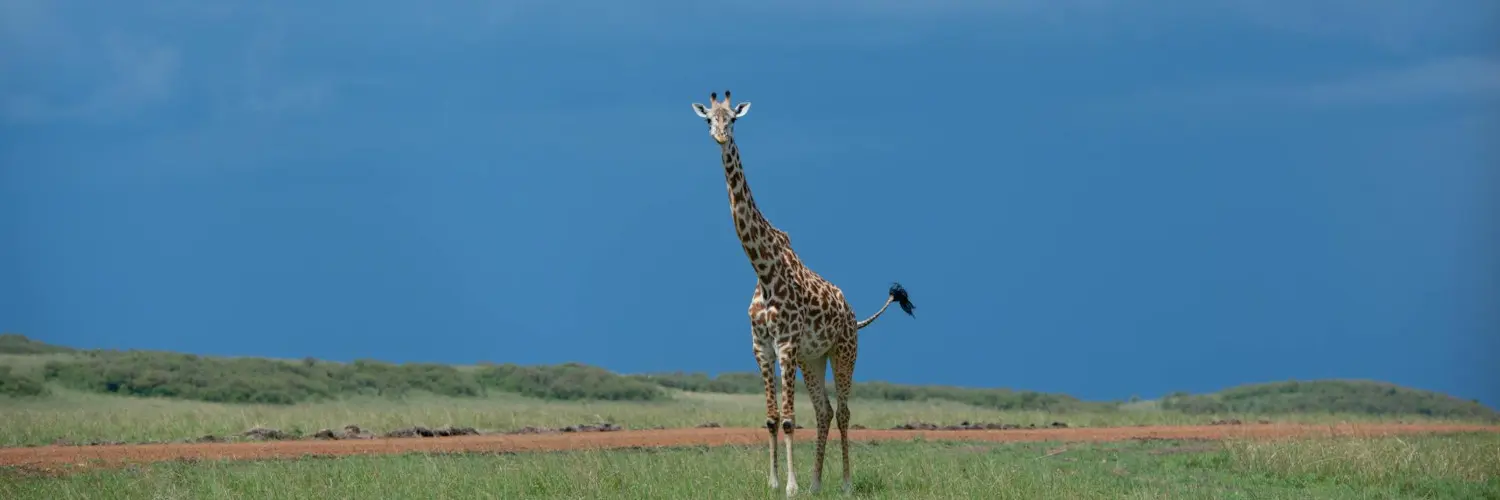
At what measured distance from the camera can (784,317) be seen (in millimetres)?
15742

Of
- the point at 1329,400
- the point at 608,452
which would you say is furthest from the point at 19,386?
the point at 1329,400

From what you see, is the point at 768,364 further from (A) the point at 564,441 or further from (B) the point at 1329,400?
(B) the point at 1329,400

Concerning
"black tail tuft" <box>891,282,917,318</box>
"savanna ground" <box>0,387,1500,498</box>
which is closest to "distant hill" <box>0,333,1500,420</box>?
"savanna ground" <box>0,387,1500,498</box>

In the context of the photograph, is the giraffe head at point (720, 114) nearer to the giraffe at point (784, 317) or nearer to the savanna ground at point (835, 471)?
the giraffe at point (784, 317)

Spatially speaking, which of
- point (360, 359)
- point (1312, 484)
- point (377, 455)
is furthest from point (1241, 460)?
point (360, 359)

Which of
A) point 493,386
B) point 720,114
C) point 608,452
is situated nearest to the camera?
point 720,114

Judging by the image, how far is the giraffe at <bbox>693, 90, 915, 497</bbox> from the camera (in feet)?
51.4

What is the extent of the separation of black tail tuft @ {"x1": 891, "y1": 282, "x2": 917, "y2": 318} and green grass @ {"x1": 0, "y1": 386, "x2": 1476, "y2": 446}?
37.0 feet

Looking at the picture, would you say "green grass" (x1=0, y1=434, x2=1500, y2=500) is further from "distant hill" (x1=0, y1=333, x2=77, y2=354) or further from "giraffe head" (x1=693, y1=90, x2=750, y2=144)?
"distant hill" (x1=0, y1=333, x2=77, y2=354)

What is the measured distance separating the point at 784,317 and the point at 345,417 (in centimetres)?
1761

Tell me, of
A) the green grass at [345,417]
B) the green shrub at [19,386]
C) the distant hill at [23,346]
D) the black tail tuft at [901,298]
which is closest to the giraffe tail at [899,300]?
the black tail tuft at [901,298]

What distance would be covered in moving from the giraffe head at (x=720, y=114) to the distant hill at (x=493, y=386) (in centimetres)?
2648

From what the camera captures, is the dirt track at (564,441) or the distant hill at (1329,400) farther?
the distant hill at (1329,400)

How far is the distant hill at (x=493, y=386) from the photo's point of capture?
3934cm
